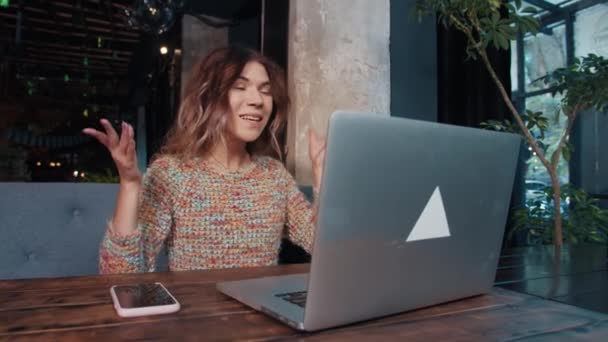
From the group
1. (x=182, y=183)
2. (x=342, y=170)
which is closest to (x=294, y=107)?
(x=182, y=183)

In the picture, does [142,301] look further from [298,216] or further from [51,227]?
[51,227]

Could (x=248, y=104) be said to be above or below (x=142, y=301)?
above

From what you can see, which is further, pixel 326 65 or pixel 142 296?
pixel 326 65

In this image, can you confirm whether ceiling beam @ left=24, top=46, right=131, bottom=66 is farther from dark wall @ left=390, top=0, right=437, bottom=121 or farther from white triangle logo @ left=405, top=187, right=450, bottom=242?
white triangle logo @ left=405, top=187, right=450, bottom=242


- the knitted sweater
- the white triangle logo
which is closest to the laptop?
the white triangle logo

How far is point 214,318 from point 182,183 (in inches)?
28.0

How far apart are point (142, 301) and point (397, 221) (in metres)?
0.38

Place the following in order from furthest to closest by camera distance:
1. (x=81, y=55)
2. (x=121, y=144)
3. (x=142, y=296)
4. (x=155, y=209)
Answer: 1. (x=81, y=55)
2. (x=155, y=209)
3. (x=121, y=144)
4. (x=142, y=296)

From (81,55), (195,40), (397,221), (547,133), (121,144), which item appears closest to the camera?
(397,221)

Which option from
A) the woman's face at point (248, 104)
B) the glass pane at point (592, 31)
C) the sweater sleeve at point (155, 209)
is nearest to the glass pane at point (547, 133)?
the glass pane at point (592, 31)

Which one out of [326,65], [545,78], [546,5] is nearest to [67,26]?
[326,65]

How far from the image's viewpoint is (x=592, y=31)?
384 cm

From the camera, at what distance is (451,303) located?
0.69m

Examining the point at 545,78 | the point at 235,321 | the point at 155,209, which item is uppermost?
the point at 545,78
